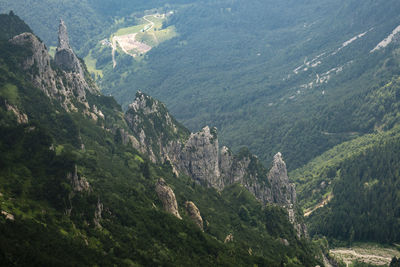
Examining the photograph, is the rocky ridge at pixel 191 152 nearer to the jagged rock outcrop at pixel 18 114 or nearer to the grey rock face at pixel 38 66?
the grey rock face at pixel 38 66

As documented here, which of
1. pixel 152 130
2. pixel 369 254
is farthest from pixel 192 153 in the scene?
pixel 369 254

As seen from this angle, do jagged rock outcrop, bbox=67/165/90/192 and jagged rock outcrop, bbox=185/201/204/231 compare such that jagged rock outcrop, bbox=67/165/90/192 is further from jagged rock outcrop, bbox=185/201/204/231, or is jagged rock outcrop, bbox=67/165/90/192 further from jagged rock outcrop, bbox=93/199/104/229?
jagged rock outcrop, bbox=185/201/204/231

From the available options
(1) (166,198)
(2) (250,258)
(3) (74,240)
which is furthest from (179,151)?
(3) (74,240)

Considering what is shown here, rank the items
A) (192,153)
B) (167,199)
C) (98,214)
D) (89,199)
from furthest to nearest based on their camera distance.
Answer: (192,153), (167,199), (98,214), (89,199)

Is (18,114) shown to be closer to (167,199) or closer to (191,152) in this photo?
(167,199)

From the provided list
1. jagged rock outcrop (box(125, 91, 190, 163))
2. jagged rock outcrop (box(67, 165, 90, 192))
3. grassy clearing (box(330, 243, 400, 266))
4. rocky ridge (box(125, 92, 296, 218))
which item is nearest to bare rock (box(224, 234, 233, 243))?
jagged rock outcrop (box(67, 165, 90, 192))

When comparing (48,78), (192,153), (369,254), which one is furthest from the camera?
(369,254)

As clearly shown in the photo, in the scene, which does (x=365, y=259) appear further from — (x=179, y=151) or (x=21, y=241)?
(x=21, y=241)
